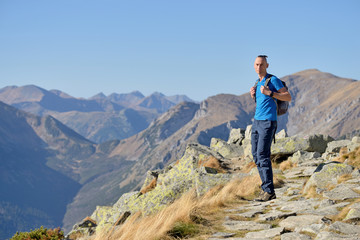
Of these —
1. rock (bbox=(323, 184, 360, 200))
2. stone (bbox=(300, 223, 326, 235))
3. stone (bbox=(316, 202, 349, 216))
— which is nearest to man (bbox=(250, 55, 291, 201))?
rock (bbox=(323, 184, 360, 200))

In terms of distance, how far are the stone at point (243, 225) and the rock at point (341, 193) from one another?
8.34 ft

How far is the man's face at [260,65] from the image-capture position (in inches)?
420

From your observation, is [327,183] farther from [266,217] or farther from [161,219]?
[161,219]

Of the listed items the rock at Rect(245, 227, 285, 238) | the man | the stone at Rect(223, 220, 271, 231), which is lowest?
the stone at Rect(223, 220, 271, 231)

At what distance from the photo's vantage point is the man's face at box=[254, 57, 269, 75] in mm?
10670

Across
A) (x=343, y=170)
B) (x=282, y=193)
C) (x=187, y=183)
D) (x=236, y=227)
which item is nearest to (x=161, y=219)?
(x=236, y=227)

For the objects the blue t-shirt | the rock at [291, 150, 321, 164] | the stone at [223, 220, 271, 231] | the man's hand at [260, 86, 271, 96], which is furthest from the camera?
the rock at [291, 150, 321, 164]

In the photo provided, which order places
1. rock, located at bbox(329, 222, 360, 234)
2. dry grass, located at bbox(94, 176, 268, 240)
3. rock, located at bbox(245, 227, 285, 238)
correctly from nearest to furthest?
rock, located at bbox(329, 222, 360, 234) < rock, located at bbox(245, 227, 285, 238) < dry grass, located at bbox(94, 176, 268, 240)

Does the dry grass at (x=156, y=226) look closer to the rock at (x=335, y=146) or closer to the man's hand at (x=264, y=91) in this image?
the man's hand at (x=264, y=91)

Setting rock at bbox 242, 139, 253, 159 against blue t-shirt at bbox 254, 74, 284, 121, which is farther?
rock at bbox 242, 139, 253, 159

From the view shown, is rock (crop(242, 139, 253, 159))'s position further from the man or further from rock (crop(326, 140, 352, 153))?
the man

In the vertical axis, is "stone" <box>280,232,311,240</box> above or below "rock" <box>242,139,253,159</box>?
below

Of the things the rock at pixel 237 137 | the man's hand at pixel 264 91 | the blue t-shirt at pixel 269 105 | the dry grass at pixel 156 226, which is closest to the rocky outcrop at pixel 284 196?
the dry grass at pixel 156 226

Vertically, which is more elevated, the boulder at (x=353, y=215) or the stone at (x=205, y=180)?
the boulder at (x=353, y=215)
